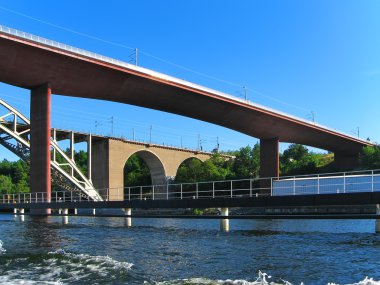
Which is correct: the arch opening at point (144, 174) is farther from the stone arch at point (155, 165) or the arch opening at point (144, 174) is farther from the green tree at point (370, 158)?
the green tree at point (370, 158)

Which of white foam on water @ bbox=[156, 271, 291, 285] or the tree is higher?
the tree

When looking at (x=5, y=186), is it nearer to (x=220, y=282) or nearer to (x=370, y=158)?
(x=370, y=158)

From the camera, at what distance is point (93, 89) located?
49344 millimetres

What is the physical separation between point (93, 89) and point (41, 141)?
27.7 feet

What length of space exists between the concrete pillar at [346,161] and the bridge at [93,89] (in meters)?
27.0

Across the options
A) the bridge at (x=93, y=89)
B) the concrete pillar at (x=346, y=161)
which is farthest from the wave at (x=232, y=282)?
the concrete pillar at (x=346, y=161)

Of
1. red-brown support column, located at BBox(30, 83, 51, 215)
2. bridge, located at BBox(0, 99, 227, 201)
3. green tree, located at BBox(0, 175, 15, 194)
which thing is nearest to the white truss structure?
bridge, located at BBox(0, 99, 227, 201)

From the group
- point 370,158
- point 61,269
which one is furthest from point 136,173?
point 61,269

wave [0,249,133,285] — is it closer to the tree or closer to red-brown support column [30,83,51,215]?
red-brown support column [30,83,51,215]

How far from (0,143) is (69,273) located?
64.1 m

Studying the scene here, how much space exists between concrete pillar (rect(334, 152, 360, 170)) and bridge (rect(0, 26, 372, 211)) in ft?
88.5

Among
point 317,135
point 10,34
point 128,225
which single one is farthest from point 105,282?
point 317,135

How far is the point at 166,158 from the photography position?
327ft

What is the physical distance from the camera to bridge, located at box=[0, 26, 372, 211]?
40.3 metres
